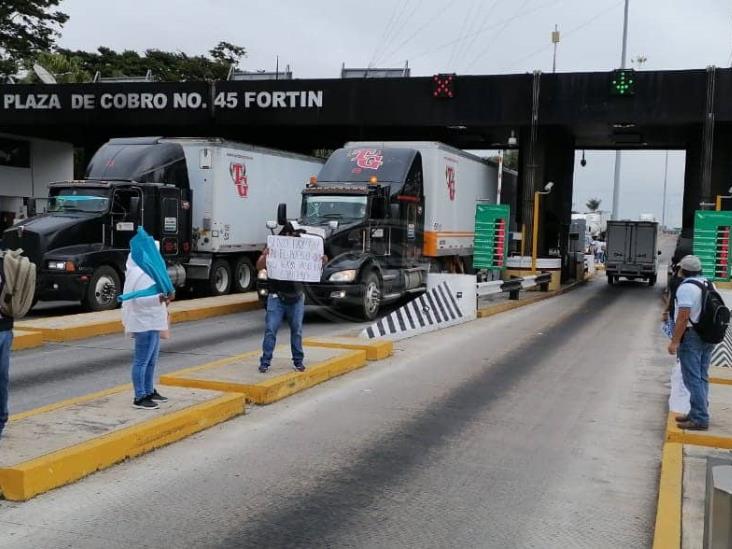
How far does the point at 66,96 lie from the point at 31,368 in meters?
20.7

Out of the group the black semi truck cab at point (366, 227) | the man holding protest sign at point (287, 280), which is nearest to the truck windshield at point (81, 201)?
the black semi truck cab at point (366, 227)

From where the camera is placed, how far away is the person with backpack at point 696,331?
7191 millimetres

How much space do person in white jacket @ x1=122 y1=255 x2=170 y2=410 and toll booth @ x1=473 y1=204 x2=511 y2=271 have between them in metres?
16.6

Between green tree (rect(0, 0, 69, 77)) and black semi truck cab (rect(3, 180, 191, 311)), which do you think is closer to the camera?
black semi truck cab (rect(3, 180, 191, 311))

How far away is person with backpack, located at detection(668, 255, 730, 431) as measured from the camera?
719cm

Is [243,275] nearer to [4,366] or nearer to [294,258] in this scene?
[294,258]

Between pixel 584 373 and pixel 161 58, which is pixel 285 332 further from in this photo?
pixel 161 58

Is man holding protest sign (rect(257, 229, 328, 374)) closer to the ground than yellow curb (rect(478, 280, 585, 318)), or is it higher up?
higher up

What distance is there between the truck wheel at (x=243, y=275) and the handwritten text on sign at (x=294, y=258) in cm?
1195

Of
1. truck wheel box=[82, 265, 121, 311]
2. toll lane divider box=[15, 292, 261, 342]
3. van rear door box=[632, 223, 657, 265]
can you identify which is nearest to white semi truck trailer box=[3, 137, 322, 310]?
truck wheel box=[82, 265, 121, 311]

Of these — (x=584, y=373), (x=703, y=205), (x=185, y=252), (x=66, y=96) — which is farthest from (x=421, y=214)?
(x=66, y=96)

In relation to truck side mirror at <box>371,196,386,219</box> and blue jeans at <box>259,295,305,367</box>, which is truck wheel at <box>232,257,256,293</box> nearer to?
truck side mirror at <box>371,196,386,219</box>

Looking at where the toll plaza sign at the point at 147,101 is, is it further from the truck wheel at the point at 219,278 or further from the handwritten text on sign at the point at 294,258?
the handwritten text on sign at the point at 294,258

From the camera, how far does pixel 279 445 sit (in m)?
7.01
